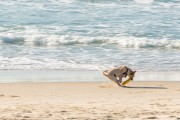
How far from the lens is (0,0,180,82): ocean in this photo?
12297mm

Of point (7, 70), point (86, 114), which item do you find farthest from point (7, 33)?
point (86, 114)

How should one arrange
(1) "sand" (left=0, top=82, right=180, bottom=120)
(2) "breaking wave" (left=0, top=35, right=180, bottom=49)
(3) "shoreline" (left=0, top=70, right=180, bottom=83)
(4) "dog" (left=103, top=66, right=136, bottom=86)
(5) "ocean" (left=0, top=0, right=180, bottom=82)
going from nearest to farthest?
(1) "sand" (left=0, top=82, right=180, bottom=120) → (4) "dog" (left=103, top=66, right=136, bottom=86) → (3) "shoreline" (left=0, top=70, right=180, bottom=83) → (5) "ocean" (left=0, top=0, right=180, bottom=82) → (2) "breaking wave" (left=0, top=35, right=180, bottom=49)

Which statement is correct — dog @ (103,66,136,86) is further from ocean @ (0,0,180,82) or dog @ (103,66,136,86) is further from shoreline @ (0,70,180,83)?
ocean @ (0,0,180,82)

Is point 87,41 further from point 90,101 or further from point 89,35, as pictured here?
point 90,101

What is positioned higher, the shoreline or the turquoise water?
the turquoise water

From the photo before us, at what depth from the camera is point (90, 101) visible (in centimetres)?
808

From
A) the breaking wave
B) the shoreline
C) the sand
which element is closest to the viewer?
the sand

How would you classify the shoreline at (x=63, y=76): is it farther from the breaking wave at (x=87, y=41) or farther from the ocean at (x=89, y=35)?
the breaking wave at (x=87, y=41)

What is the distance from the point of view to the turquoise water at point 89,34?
12320 millimetres

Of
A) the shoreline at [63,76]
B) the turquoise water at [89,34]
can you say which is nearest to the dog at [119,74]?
the shoreline at [63,76]

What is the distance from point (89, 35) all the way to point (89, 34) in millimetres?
237

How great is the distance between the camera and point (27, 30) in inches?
674

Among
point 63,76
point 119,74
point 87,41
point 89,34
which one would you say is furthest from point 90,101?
point 89,34

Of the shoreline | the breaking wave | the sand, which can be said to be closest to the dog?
the sand
